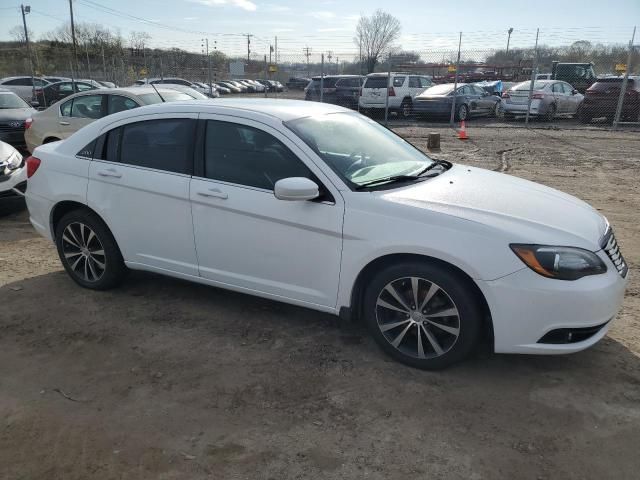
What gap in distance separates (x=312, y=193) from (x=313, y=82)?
19663 millimetres

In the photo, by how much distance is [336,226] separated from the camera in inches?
132

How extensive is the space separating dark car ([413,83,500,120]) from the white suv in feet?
2.71

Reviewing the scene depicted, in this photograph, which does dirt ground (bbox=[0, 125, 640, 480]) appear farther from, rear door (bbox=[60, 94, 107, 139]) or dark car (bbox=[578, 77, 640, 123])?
dark car (bbox=[578, 77, 640, 123])

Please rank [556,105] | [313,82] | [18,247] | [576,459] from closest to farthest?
[576,459] < [18,247] < [556,105] < [313,82]

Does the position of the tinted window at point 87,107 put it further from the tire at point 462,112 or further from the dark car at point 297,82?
the dark car at point 297,82

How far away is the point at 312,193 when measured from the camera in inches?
131

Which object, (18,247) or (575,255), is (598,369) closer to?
(575,255)

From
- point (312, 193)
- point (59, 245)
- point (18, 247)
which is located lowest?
point (18, 247)

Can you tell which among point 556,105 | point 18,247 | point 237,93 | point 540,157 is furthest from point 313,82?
point 237,93

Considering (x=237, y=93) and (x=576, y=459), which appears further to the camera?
(x=237, y=93)

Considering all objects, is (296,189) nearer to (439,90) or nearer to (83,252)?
(83,252)

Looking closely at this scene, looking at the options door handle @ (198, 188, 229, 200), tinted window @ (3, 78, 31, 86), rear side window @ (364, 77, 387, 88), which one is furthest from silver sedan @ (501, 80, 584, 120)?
tinted window @ (3, 78, 31, 86)

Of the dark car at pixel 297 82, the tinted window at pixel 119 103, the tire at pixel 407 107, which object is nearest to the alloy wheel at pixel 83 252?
the tinted window at pixel 119 103

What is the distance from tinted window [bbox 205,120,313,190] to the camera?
3609mm
